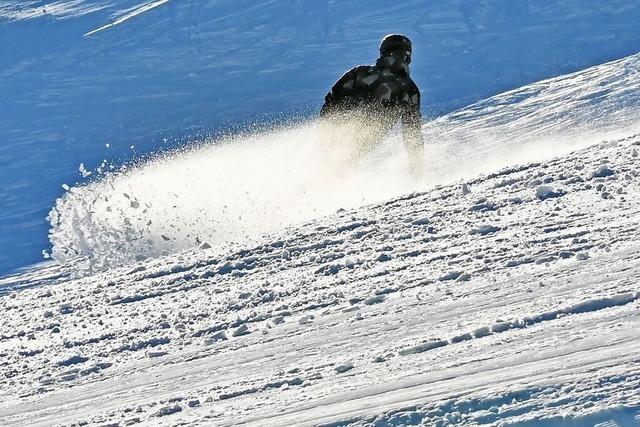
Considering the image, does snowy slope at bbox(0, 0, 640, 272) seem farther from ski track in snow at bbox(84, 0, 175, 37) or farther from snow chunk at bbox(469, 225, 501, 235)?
snow chunk at bbox(469, 225, 501, 235)

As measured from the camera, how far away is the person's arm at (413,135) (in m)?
9.82

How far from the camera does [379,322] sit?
4.78 meters

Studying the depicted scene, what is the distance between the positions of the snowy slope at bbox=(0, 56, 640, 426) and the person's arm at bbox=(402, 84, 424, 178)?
2358 millimetres

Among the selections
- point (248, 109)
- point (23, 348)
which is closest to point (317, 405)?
point (23, 348)

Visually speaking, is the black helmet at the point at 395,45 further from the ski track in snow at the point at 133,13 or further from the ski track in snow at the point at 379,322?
the ski track in snow at the point at 133,13

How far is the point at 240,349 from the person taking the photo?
4812mm

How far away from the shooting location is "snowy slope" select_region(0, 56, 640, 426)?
12.4ft

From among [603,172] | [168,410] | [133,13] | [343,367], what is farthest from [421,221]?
[133,13]

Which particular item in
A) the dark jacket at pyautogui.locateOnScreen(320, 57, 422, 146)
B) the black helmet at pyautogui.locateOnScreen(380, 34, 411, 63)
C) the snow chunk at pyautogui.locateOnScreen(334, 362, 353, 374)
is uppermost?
the black helmet at pyautogui.locateOnScreen(380, 34, 411, 63)

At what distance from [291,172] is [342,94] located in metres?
0.92

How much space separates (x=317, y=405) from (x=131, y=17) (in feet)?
59.2

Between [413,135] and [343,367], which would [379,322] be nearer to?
[343,367]

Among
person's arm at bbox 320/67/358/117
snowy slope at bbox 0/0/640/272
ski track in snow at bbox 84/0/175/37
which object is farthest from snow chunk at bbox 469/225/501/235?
ski track in snow at bbox 84/0/175/37

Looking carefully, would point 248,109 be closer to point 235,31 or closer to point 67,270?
point 235,31
